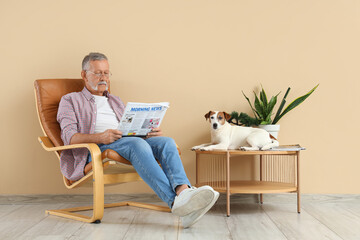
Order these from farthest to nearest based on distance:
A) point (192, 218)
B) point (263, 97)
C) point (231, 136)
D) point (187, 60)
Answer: point (187, 60), point (263, 97), point (231, 136), point (192, 218)

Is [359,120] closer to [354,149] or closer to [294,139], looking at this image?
[354,149]

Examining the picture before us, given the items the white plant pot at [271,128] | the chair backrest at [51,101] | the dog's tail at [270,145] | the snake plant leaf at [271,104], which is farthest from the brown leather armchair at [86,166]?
the snake plant leaf at [271,104]

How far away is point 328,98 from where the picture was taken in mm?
3242

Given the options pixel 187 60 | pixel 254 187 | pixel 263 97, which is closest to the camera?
pixel 254 187

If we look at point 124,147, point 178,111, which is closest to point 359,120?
point 178,111

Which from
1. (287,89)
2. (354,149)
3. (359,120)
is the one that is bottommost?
(354,149)

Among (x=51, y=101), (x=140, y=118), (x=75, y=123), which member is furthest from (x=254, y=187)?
(x=51, y=101)

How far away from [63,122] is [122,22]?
3.49 ft

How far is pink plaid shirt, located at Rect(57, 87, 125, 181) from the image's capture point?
2562mm

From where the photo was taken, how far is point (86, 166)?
8.14ft

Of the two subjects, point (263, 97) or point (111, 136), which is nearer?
point (111, 136)

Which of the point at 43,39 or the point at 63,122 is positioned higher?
the point at 43,39

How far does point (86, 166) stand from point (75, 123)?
0.34m

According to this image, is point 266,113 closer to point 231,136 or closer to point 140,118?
point 231,136
